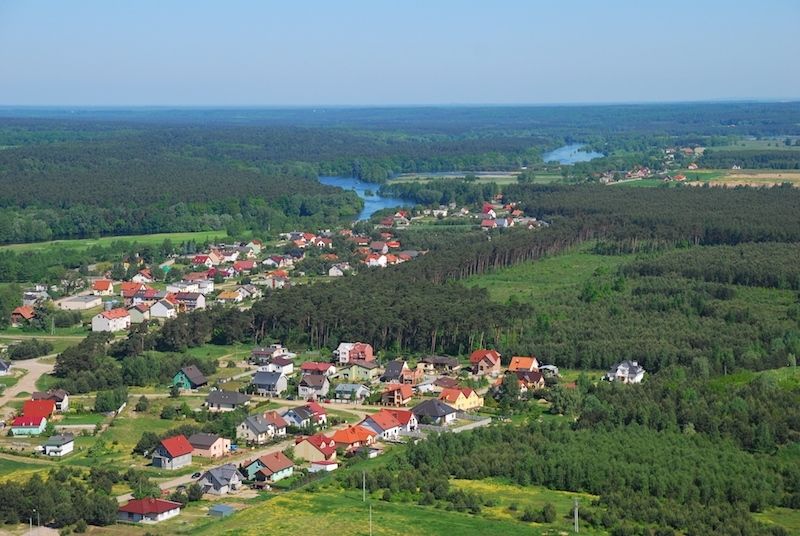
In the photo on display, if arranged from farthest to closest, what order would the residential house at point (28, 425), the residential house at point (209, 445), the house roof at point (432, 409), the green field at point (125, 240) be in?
the green field at point (125, 240)
the house roof at point (432, 409)
the residential house at point (28, 425)
the residential house at point (209, 445)

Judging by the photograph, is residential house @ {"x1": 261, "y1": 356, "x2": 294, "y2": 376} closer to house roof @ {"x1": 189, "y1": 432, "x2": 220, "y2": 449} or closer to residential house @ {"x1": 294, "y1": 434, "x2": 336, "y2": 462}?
house roof @ {"x1": 189, "y1": 432, "x2": 220, "y2": 449}

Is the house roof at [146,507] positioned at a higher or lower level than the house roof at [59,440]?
higher

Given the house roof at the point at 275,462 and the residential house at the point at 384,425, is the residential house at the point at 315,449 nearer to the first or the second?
the house roof at the point at 275,462

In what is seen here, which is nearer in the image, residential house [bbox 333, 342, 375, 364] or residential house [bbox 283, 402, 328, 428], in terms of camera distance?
residential house [bbox 283, 402, 328, 428]

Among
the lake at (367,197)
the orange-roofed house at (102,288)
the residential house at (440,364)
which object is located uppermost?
the residential house at (440,364)

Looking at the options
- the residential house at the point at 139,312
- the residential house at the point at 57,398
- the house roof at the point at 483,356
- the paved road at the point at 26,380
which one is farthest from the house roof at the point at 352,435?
the residential house at the point at 139,312

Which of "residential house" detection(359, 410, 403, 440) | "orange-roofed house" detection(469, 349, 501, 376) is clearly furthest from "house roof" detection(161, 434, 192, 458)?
"orange-roofed house" detection(469, 349, 501, 376)

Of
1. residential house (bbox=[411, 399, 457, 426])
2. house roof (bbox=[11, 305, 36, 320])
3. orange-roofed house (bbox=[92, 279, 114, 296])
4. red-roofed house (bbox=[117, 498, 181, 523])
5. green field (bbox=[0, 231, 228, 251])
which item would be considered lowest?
green field (bbox=[0, 231, 228, 251])
